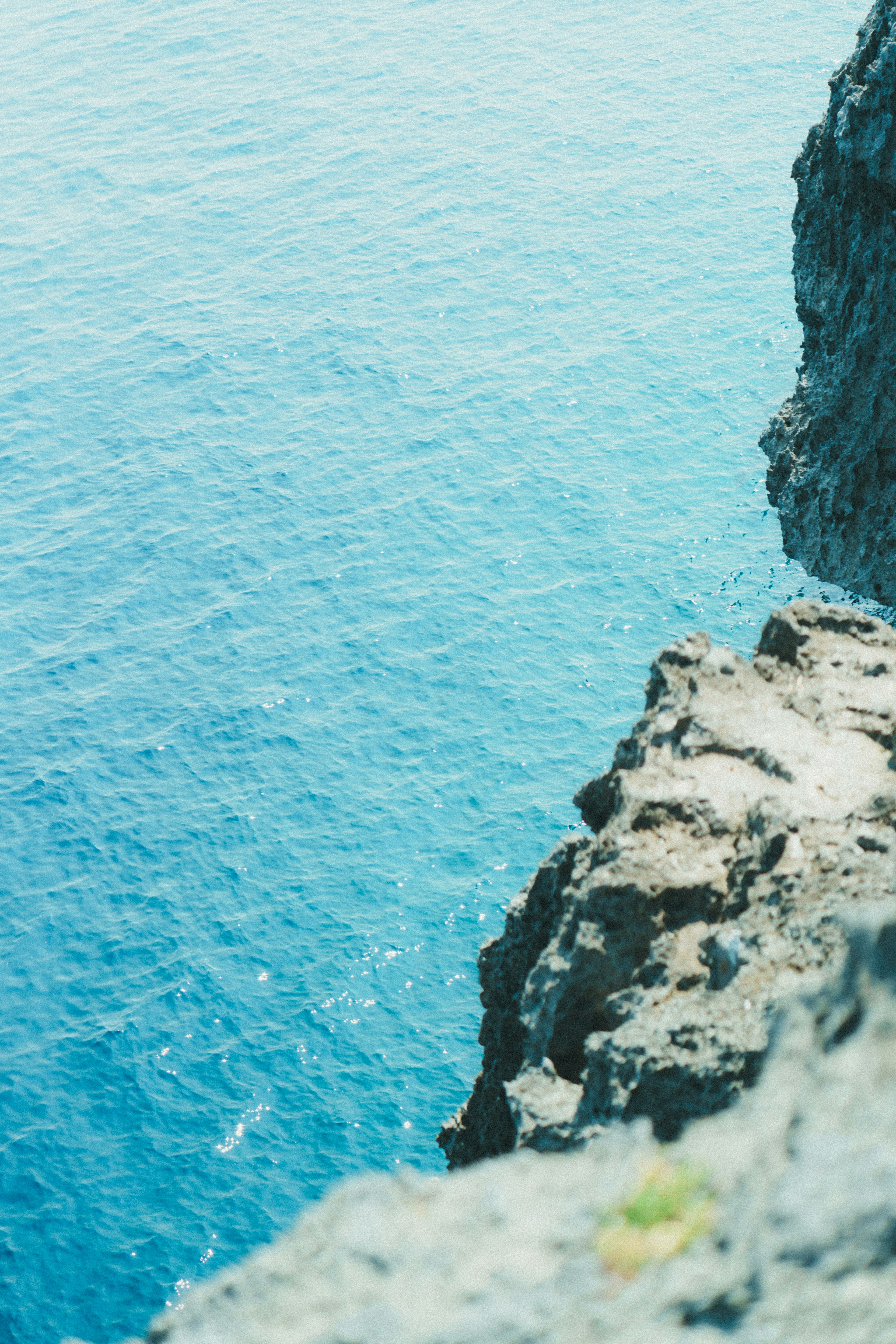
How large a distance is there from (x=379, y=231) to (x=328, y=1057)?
36.0 meters

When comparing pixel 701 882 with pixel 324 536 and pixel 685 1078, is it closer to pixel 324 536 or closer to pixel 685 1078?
pixel 685 1078

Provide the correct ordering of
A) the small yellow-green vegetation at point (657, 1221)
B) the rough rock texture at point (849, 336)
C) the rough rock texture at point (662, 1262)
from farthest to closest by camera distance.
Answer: the rough rock texture at point (849, 336) < the small yellow-green vegetation at point (657, 1221) < the rough rock texture at point (662, 1262)

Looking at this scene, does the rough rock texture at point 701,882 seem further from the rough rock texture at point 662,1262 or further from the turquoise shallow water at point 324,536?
the turquoise shallow water at point 324,536

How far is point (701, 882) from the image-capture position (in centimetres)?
1155

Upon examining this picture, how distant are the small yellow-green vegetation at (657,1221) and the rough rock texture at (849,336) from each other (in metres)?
20.7

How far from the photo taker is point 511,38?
2437 inches

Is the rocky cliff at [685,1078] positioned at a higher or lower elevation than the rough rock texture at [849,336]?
lower

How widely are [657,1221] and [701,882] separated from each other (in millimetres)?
7032

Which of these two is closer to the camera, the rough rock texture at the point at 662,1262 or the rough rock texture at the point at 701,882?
the rough rock texture at the point at 662,1262

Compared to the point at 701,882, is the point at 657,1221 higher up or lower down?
lower down

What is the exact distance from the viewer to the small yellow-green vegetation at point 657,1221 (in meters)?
4.61

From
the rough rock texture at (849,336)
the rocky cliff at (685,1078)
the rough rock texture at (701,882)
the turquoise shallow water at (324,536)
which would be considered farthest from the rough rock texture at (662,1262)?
the rough rock texture at (849,336)

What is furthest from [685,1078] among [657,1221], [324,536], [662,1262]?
[324,536]

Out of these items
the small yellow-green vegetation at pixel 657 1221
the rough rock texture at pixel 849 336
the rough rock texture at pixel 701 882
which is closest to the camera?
the small yellow-green vegetation at pixel 657 1221
